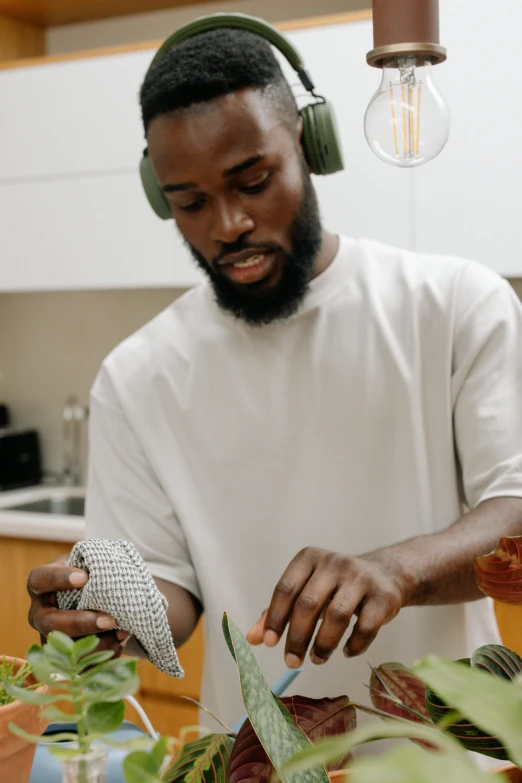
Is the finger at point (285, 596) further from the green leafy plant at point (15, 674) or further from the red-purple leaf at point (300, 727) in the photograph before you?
the green leafy plant at point (15, 674)

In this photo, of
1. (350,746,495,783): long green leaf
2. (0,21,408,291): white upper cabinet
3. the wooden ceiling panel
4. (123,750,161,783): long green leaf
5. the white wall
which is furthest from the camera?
the wooden ceiling panel

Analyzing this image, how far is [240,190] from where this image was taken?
1070 millimetres

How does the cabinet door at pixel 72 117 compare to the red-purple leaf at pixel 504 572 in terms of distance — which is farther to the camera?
the cabinet door at pixel 72 117

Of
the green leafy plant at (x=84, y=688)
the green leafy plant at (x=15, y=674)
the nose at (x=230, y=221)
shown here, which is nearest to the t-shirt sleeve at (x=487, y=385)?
the nose at (x=230, y=221)

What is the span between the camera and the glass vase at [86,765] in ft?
1.24

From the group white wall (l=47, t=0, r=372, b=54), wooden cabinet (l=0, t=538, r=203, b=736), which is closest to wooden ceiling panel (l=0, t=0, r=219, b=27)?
white wall (l=47, t=0, r=372, b=54)

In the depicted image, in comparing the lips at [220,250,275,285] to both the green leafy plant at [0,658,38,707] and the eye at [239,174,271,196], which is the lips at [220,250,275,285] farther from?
the green leafy plant at [0,658,38,707]

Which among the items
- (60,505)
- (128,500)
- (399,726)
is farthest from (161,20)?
(399,726)

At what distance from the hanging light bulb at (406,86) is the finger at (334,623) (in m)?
0.35

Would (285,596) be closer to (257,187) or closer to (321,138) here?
(257,187)

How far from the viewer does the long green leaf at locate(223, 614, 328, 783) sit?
1.54ft

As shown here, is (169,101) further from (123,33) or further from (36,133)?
(123,33)

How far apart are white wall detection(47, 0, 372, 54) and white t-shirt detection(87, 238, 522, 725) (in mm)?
1597

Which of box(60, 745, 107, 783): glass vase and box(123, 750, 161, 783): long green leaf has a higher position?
box(123, 750, 161, 783): long green leaf
